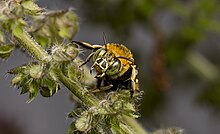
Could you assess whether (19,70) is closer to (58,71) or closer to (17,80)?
(17,80)

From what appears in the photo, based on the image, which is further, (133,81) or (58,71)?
(133,81)

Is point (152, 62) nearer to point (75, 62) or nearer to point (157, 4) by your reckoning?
point (157, 4)

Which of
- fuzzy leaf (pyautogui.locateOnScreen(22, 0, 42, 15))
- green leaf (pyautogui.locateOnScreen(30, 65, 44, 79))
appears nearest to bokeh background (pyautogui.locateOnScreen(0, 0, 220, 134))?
fuzzy leaf (pyautogui.locateOnScreen(22, 0, 42, 15))

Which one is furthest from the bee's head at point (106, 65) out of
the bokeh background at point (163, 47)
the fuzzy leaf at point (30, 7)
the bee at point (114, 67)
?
the bokeh background at point (163, 47)

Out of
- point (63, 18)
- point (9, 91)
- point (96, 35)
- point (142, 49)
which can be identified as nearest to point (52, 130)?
point (9, 91)

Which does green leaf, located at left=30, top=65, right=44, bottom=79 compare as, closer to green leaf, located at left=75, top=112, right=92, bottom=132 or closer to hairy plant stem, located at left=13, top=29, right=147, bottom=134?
hairy plant stem, located at left=13, top=29, right=147, bottom=134

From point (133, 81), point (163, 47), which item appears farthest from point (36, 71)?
point (163, 47)
